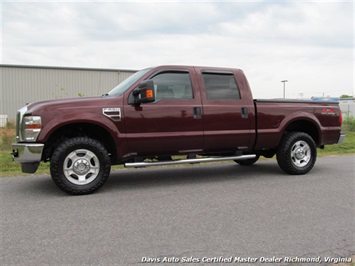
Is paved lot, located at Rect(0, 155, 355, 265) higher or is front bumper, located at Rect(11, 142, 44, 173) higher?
front bumper, located at Rect(11, 142, 44, 173)

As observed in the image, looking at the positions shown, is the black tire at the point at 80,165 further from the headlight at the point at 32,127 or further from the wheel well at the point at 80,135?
the headlight at the point at 32,127

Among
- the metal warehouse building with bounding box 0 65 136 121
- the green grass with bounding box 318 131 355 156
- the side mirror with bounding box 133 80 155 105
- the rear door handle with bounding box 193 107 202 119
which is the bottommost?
the green grass with bounding box 318 131 355 156

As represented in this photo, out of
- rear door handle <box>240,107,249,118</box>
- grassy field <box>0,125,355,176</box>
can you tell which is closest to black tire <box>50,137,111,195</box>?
grassy field <box>0,125,355,176</box>

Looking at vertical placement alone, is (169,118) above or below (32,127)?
above

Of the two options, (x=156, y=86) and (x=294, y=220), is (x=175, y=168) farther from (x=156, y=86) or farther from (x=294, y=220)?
(x=294, y=220)

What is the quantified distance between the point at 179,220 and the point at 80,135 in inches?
97.2

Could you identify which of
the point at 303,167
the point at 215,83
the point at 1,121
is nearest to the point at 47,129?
the point at 215,83

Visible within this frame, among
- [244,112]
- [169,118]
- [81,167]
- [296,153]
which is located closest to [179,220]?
[81,167]

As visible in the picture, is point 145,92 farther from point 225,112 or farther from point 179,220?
point 179,220

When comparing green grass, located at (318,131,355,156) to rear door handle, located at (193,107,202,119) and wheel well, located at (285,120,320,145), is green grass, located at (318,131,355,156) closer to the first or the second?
wheel well, located at (285,120,320,145)

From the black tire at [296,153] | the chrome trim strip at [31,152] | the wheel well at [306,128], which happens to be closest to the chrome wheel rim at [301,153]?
the black tire at [296,153]

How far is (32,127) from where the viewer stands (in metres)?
5.20

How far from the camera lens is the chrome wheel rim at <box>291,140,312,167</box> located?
23.1 feet

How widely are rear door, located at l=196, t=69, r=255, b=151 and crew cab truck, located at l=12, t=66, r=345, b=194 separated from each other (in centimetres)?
2
